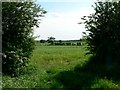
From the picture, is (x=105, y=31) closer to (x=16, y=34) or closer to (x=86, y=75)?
(x=86, y=75)

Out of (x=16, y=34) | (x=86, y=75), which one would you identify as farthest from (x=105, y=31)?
(x=16, y=34)

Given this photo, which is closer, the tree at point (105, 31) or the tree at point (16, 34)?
the tree at point (16, 34)

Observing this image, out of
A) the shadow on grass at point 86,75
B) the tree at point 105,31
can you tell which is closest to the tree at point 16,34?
the shadow on grass at point 86,75

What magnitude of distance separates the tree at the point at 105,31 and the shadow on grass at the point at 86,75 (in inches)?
23.3

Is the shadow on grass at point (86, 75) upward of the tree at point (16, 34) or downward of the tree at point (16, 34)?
downward

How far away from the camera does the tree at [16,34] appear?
12.6m

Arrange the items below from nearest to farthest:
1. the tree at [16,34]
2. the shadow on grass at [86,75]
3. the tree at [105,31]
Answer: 1. the shadow on grass at [86,75]
2. the tree at [16,34]
3. the tree at [105,31]

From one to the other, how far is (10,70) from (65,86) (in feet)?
9.73

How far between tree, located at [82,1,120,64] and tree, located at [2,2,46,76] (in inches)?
126

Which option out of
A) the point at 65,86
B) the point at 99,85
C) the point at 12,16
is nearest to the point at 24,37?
the point at 12,16

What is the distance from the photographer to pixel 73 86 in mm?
10922

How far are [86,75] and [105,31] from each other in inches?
107

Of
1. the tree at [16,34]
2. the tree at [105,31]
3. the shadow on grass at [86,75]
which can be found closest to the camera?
the shadow on grass at [86,75]

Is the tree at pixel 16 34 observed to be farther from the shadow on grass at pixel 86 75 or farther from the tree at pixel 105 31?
the tree at pixel 105 31
